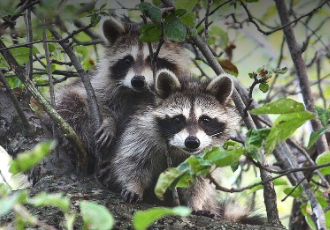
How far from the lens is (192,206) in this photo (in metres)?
2.87

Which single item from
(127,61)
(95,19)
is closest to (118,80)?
(127,61)

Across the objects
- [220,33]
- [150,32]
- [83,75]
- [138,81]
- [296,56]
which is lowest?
[83,75]

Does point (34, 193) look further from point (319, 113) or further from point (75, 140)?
point (319, 113)

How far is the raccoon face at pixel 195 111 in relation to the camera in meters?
2.72

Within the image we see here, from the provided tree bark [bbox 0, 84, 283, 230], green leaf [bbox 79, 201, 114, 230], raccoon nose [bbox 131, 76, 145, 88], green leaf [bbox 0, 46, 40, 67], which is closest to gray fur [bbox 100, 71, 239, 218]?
raccoon nose [bbox 131, 76, 145, 88]

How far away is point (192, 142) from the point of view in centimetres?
252

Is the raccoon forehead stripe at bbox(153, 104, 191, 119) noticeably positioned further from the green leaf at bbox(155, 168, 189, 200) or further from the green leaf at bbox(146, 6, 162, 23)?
the green leaf at bbox(155, 168, 189, 200)

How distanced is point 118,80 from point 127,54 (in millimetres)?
209

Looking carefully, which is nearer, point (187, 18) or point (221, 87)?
point (187, 18)

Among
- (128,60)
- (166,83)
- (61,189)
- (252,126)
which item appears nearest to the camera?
(61,189)

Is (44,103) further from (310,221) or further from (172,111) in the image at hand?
(310,221)

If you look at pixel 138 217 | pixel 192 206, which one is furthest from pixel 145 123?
pixel 138 217

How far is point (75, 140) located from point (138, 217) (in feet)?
4.65

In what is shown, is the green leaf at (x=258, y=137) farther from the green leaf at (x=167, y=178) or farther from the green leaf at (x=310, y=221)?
the green leaf at (x=310, y=221)
